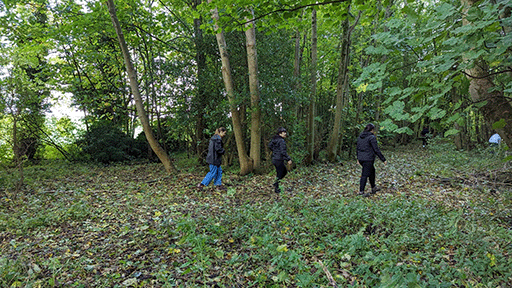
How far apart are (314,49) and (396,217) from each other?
26.1 ft

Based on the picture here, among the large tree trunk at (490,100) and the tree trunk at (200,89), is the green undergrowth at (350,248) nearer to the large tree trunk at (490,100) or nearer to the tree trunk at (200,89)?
the large tree trunk at (490,100)

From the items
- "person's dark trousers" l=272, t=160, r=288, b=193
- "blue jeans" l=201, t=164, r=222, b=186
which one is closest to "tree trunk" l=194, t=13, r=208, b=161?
"blue jeans" l=201, t=164, r=222, b=186

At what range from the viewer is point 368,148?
689 cm

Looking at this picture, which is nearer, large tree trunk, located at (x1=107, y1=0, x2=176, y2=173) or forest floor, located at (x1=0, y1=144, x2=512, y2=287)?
forest floor, located at (x1=0, y1=144, x2=512, y2=287)

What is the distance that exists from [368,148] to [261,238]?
407 cm

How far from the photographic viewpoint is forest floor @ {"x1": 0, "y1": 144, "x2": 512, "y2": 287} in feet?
10.9

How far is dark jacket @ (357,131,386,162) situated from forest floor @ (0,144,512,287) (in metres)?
1.04

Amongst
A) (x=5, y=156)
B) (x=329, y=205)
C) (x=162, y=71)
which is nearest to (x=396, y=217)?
(x=329, y=205)

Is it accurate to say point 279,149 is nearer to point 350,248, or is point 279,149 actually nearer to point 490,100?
point 350,248

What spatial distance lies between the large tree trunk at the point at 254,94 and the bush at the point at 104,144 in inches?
312

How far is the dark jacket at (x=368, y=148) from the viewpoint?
268 inches

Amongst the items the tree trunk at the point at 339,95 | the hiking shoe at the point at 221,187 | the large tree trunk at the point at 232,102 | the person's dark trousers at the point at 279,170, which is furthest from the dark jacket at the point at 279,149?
the tree trunk at the point at 339,95

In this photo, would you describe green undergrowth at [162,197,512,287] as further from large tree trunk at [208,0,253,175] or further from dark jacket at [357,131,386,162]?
large tree trunk at [208,0,253,175]

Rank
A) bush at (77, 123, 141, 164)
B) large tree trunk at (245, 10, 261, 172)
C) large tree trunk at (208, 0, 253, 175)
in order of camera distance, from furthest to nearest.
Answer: bush at (77, 123, 141, 164) → large tree trunk at (208, 0, 253, 175) → large tree trunk at (245, 10, 261, 172)
